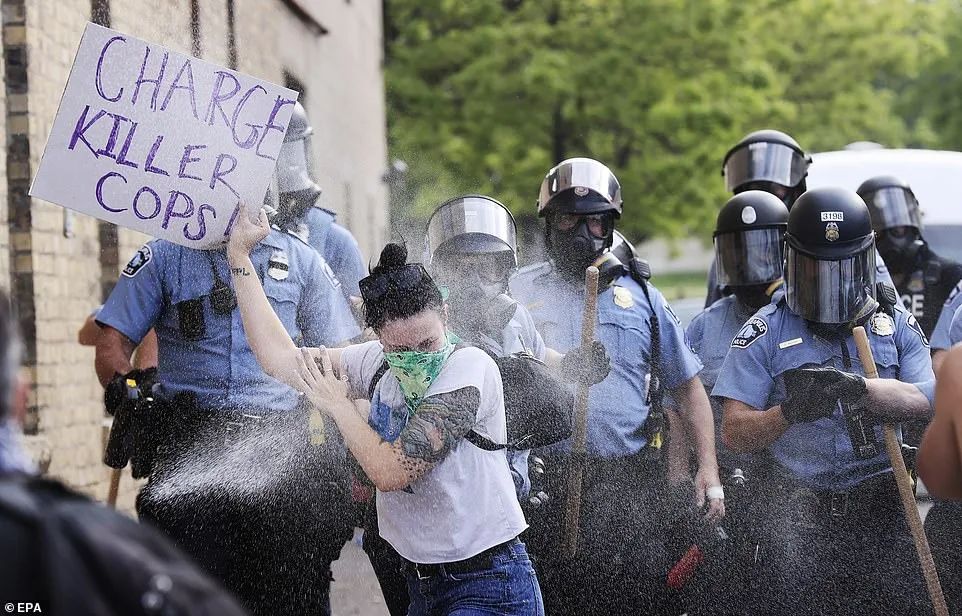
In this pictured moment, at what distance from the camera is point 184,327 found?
14.9 ft

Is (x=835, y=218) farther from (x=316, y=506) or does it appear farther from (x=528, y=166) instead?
(x=528, y=166)

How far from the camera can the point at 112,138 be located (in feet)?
12.9

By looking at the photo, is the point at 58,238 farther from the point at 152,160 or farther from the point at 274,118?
the point at 274,118

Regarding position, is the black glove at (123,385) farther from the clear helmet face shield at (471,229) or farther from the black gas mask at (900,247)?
the black gas mask at (900,247)

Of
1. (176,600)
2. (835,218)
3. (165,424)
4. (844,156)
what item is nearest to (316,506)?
(165,424)

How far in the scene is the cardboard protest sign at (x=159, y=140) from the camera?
3906 mm

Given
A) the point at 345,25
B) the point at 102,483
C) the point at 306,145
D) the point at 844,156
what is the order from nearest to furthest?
the point at 306,145, the point at 102,483, the point at 844,156, the point at 345,25

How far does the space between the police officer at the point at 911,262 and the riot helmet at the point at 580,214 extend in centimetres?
204

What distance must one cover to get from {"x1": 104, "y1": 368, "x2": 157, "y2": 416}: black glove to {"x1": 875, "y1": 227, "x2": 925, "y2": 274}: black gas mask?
3.65m

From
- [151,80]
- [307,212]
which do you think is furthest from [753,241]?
[151,80]

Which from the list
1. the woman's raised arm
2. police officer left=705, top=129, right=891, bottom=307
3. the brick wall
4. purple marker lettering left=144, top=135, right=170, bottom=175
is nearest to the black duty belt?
the woman's raised arm

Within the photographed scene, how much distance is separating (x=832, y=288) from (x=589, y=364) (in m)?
0.85

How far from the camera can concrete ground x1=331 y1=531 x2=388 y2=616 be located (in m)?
6.66

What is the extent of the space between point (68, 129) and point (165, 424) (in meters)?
1.10
